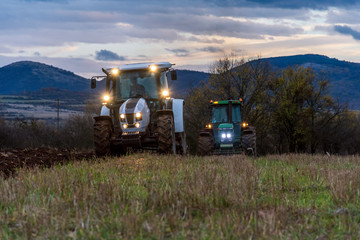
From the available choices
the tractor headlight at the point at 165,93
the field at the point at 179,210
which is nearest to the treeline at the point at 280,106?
the tractor headlight at the point at 165,93

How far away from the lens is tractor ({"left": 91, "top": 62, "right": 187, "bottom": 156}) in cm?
1308

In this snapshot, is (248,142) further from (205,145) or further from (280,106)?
(280,106)

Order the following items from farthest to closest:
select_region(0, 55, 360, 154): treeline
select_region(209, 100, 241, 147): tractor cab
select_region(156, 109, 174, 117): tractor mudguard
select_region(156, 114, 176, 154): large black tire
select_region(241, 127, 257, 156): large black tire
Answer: select_region(0, 55, 360, 154): treeline, select_region(209, 100, 241, 147): tractor cab, select_region(241, 127, 257, 156): large black tire, select_region(156, 109, 174, 117): tractor mudguard, select_region(156, 114, 176, 154): large black tire

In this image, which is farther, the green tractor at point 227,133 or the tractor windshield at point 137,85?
the green tractor at point 227,133

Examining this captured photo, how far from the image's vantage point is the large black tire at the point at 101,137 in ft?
43.3

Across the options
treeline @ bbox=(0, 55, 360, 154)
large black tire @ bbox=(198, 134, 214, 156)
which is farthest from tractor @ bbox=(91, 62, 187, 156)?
treeline @ bbox=(0, 55, 360, 154)

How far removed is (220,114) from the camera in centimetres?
1902

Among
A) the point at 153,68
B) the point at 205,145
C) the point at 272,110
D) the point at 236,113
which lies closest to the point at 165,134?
the point at 153,68

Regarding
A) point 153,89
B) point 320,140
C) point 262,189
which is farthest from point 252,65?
point 262,189

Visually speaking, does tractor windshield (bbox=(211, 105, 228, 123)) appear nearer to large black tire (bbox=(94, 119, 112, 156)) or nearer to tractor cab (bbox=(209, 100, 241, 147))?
tractor cab (bbox=(209, 100, 241, 147))

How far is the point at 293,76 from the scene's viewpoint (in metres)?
48.1

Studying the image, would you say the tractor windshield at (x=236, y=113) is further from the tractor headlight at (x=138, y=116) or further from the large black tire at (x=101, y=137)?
the large black tire at (x=101, y=137)

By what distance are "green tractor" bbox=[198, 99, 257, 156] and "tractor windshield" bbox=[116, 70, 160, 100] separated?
13.3ft

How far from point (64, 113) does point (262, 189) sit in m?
160
